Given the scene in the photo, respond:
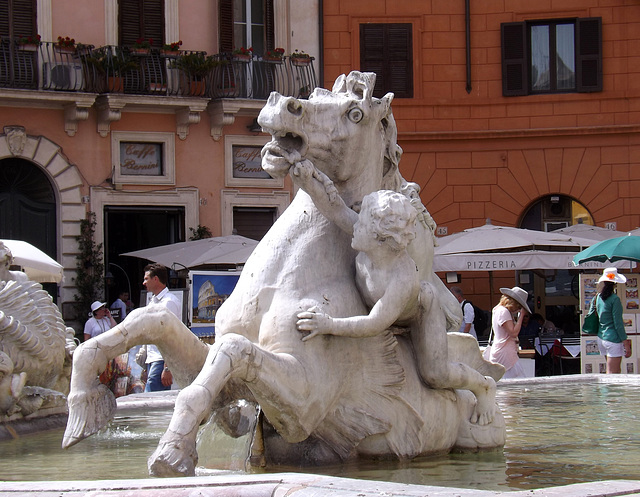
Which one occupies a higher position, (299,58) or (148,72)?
(299,58)

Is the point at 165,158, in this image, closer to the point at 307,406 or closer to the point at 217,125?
the point at 217,125

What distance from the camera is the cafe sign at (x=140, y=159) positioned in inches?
979

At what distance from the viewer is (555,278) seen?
2553 centimetres

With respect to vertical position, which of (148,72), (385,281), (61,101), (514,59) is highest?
(514,59)

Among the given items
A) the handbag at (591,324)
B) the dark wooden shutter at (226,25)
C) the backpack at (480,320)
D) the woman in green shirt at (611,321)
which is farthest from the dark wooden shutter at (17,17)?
the woman in green shirt at (611,321)

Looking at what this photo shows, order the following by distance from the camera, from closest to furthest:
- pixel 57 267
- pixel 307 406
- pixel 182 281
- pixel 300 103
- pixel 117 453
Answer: pixel 307 406 < pixel 300 103 < pixel 117 453 < pixel 57 267 < pixel 182 281

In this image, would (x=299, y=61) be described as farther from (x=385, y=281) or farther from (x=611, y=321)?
(x=385, y=281)

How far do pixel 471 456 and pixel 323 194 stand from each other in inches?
45.1

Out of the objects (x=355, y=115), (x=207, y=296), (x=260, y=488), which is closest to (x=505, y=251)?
Answer: (x=207, y=296)

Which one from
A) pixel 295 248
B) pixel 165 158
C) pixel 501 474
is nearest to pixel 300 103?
pixel 295 248

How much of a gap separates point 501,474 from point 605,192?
23370 mm

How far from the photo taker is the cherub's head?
414cm

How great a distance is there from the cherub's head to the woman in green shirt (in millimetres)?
9365

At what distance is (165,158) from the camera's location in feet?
82.5
